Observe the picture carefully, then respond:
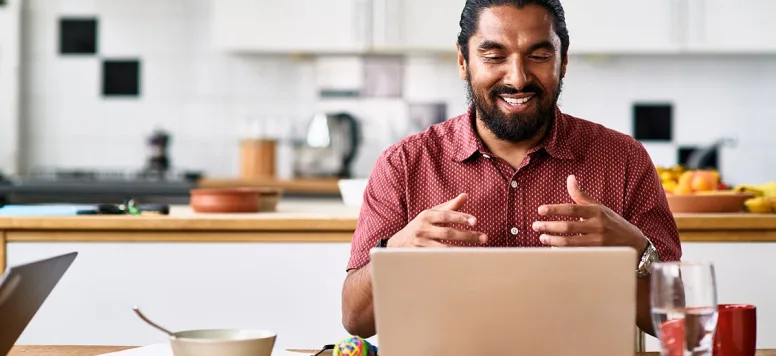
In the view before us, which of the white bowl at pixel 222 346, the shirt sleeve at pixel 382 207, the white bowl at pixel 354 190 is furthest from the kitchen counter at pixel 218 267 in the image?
the white bowl at pixel 222 346

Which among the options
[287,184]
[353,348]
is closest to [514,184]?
[353,348]

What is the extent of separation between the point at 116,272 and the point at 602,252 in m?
1.83

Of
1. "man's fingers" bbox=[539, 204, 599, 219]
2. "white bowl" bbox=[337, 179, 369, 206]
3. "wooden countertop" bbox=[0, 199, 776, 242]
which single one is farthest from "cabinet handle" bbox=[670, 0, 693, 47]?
"man's fingers" bbox=[539, 204, 599, 219]

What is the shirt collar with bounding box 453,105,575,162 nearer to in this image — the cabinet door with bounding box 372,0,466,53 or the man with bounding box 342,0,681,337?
the man with bounding box 342,0,681,337

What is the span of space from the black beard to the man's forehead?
0.33ft

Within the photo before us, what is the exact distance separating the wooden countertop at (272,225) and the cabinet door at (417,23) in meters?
2.13

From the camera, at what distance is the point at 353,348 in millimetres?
1360

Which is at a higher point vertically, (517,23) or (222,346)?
(517,23)

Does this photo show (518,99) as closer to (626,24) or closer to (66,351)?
(66,351)

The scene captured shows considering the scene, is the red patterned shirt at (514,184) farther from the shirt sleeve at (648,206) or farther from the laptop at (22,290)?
the laptop at (22,290)

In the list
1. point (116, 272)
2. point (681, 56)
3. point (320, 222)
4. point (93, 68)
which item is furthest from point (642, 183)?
point (93, 68)

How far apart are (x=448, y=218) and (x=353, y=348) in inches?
10.8

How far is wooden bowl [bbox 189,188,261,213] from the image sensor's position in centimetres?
280

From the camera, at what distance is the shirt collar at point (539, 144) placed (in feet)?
6.77
